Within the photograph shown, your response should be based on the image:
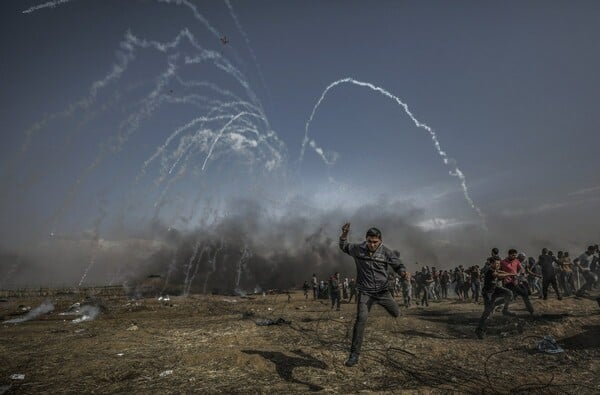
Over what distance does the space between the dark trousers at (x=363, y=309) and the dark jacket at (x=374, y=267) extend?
0.10 meters

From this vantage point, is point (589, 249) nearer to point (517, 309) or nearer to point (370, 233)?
point (517, 309)

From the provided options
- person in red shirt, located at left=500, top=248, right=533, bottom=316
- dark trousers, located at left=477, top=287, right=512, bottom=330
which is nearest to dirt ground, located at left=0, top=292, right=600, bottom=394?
dark trousers, located at left=477, top=287, right=512, bottom=330

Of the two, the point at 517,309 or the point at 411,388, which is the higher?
the point at 517,309

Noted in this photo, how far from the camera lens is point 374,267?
6.26 m

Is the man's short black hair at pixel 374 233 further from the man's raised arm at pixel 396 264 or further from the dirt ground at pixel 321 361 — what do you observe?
the dirt ground at pixel 321 361

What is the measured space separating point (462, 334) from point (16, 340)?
43.7 ft

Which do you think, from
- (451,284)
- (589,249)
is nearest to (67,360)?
(589,249)

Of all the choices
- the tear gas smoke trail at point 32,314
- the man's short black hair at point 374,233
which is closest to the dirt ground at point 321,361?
the man's short black hair at point 374,233

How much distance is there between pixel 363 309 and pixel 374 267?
735 millimetres

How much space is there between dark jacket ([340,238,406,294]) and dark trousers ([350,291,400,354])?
10 cm

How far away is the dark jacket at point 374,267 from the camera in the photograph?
620cm

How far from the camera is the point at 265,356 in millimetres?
7121

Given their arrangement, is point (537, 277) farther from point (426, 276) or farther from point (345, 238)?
point (345, 238)

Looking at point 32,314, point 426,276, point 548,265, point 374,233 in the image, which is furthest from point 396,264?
point 32,314
